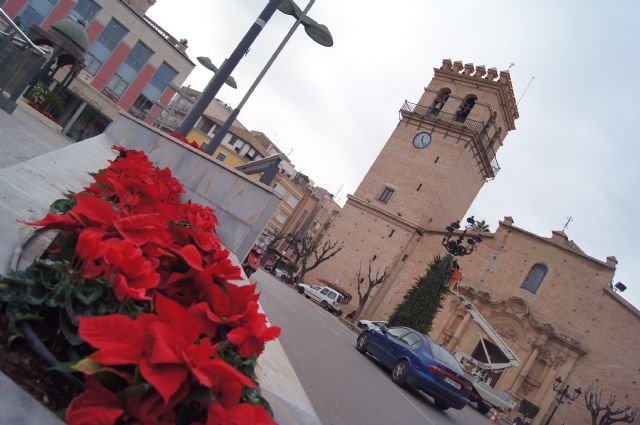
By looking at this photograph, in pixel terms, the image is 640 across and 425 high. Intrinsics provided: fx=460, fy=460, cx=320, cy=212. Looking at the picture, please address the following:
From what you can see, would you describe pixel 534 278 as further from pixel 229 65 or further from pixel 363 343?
pixel 229 65

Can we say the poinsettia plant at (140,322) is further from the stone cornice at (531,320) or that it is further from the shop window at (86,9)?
the shop window at (86,9)

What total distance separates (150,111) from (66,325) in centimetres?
4246

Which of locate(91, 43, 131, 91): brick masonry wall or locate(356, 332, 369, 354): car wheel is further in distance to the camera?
locate(91, 43, 131, 91): brick masonry wall

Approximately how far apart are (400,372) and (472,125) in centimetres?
2530

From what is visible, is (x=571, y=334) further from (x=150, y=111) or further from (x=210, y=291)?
(x=150, y=111)

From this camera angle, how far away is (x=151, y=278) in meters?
1.62

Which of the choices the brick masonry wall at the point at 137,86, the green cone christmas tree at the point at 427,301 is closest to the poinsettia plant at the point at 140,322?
the green cone christmas tree at the point at 427,301

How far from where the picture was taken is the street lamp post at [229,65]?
8.75 m

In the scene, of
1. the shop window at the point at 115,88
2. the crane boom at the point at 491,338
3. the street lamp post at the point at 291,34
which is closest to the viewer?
the street lamp post at the point at 291,34

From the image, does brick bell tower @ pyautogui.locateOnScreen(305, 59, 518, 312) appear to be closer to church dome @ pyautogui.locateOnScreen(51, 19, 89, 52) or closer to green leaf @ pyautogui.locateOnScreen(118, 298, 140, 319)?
church dome @ pyautogui.locateOnScreen(51, 19, 89, 52)

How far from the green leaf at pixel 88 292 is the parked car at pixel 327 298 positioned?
2903cm

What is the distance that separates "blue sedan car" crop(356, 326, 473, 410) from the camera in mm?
9734

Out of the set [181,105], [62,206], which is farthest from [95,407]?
[181,105]

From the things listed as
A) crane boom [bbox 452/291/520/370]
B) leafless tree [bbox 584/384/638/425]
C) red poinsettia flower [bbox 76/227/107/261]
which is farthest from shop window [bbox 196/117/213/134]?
red poinsettia flower [bbox 76/227/107/261]
